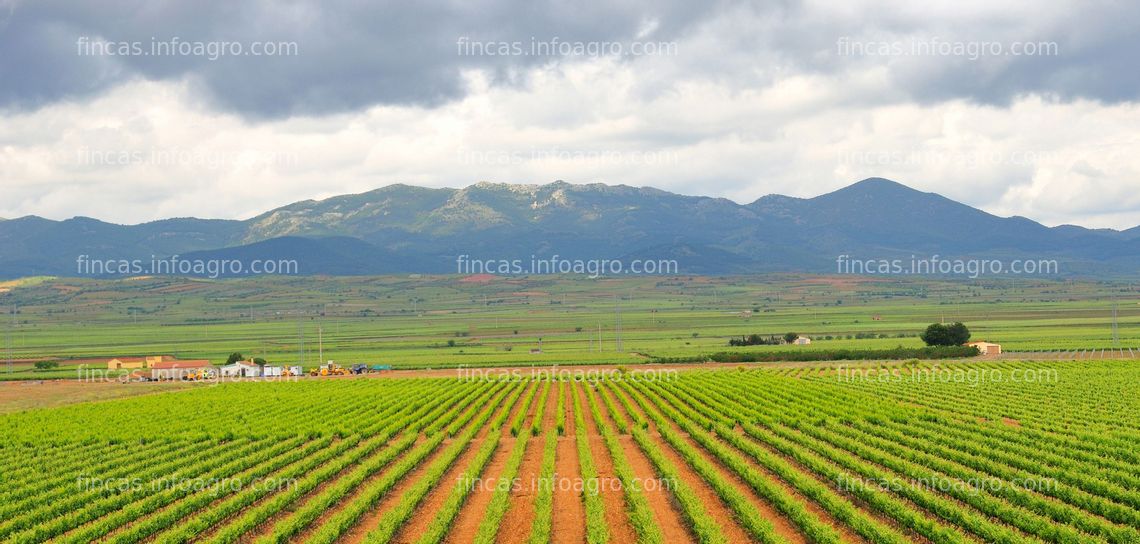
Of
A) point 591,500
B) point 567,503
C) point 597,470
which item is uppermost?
point 591,500

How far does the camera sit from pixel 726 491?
27.3m

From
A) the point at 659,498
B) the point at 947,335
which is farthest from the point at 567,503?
the point at 947,335

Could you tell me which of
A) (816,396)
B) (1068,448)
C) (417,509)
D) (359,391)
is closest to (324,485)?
(417,509)

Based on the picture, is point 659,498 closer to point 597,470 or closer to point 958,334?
point 597,470

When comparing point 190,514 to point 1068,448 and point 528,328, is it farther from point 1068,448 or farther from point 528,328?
point 528,328

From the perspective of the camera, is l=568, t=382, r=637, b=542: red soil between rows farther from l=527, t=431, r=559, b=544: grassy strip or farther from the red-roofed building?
the red-roofed building

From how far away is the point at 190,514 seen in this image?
26.4 m

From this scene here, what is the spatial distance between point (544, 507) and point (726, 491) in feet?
19.0

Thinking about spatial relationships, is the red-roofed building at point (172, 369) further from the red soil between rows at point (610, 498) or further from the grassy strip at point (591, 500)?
the red soil between rows at point (610, 498)

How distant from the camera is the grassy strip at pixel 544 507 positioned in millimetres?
23188

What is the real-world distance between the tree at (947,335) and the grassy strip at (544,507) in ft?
299

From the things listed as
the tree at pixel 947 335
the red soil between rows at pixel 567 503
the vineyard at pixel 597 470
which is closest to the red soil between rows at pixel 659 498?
the vineyard at pixel 597 470

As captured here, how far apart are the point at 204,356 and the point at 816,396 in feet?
374

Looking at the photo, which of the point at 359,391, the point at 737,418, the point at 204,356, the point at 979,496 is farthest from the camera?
the point at 204,356
